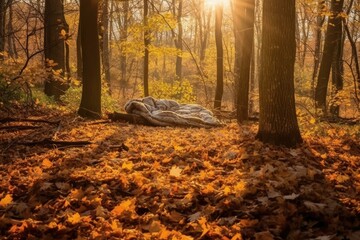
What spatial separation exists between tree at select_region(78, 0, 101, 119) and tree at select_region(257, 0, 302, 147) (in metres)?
4.72

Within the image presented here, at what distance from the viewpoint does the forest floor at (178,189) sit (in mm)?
2973

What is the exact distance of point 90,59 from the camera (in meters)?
8.98

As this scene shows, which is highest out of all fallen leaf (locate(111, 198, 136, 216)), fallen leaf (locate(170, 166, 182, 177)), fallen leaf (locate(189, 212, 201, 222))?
fallen leaf (locate(170, 166, 182, 177))

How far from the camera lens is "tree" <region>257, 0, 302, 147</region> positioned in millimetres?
5668

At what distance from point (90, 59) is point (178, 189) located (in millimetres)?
6024

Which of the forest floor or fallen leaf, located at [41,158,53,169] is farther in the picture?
fallen leaf, located at [41,158,53,169]

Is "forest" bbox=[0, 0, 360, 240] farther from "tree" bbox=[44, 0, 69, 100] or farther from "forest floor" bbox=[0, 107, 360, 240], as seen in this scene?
"tree" bbox=[44, 0, 69, 100]

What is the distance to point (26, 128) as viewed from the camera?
7109 millimetres

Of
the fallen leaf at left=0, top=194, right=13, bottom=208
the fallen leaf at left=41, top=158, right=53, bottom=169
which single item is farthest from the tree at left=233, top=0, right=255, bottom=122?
the fallen leaf at left=0, top=194, right=13, bottom=208

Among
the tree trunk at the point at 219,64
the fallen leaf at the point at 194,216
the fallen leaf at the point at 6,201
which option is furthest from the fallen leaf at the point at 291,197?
the tree trunk at the point at 219,64

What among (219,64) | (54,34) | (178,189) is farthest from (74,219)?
(219,64)

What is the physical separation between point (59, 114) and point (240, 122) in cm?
488

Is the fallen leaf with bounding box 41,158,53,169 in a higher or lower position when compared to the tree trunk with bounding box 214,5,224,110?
lower

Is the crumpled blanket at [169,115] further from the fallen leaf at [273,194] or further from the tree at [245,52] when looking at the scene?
the fallen leaf at [273,194]
